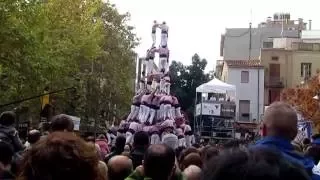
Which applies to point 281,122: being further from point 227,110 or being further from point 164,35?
point 227,110

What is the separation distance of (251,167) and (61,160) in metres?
1.00

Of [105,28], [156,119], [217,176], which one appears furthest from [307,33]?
[217,176]

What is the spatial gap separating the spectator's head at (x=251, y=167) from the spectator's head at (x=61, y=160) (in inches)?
30.5

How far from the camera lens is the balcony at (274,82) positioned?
7525 centimetres

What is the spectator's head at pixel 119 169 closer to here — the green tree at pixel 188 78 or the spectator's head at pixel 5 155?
the spectator's head at pixel 5 155

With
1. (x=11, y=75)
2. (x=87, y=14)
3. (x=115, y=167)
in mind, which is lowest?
(x=115, y=167)

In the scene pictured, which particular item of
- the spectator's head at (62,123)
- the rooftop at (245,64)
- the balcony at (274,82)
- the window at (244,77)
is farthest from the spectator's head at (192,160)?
the balcony at (274,82)

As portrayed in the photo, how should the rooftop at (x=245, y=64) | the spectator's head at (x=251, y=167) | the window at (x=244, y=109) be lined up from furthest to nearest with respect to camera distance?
1. the window at (x=244, y=109)
2. the rooftop at (x=245, y=64)
3. the spectator's head at (x=251, y=167)

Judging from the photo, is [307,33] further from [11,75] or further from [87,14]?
[11,75]

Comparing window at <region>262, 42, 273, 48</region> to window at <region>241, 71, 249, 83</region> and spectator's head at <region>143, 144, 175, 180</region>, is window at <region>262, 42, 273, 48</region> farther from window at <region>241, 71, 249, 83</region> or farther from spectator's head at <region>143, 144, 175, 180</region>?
spectator's head at <region>143, 144, 175, 180</region>

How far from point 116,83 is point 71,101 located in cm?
432

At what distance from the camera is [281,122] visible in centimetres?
491

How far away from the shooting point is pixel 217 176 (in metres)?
2.38

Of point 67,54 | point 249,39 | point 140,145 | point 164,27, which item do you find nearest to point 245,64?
point 249,39
